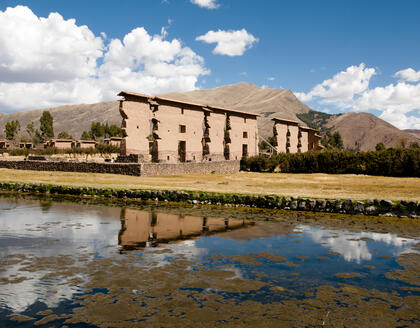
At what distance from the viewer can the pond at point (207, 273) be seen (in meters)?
5.39

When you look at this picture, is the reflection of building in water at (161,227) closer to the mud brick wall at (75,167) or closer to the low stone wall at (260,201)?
the low stone wall at (260,201)

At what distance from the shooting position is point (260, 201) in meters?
17.7

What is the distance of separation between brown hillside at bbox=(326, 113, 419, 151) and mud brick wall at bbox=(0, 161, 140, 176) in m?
154

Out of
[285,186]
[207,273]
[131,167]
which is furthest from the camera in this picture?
[131,167]

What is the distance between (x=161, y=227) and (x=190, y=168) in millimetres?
22542

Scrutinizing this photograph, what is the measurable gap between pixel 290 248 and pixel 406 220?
733 centimetres

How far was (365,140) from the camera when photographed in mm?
176000

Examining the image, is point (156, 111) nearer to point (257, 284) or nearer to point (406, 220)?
point (406, 220)

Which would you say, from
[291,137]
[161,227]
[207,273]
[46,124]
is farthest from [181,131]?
[46,124]

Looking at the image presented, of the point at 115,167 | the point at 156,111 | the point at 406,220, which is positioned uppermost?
the point at 156,111

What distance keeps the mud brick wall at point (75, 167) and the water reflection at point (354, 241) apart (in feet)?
69.2

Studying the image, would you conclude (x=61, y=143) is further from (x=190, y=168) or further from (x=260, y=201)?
(x=260, y=201)

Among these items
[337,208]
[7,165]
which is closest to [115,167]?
[7,165]

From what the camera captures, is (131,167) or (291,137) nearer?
(131,167)
